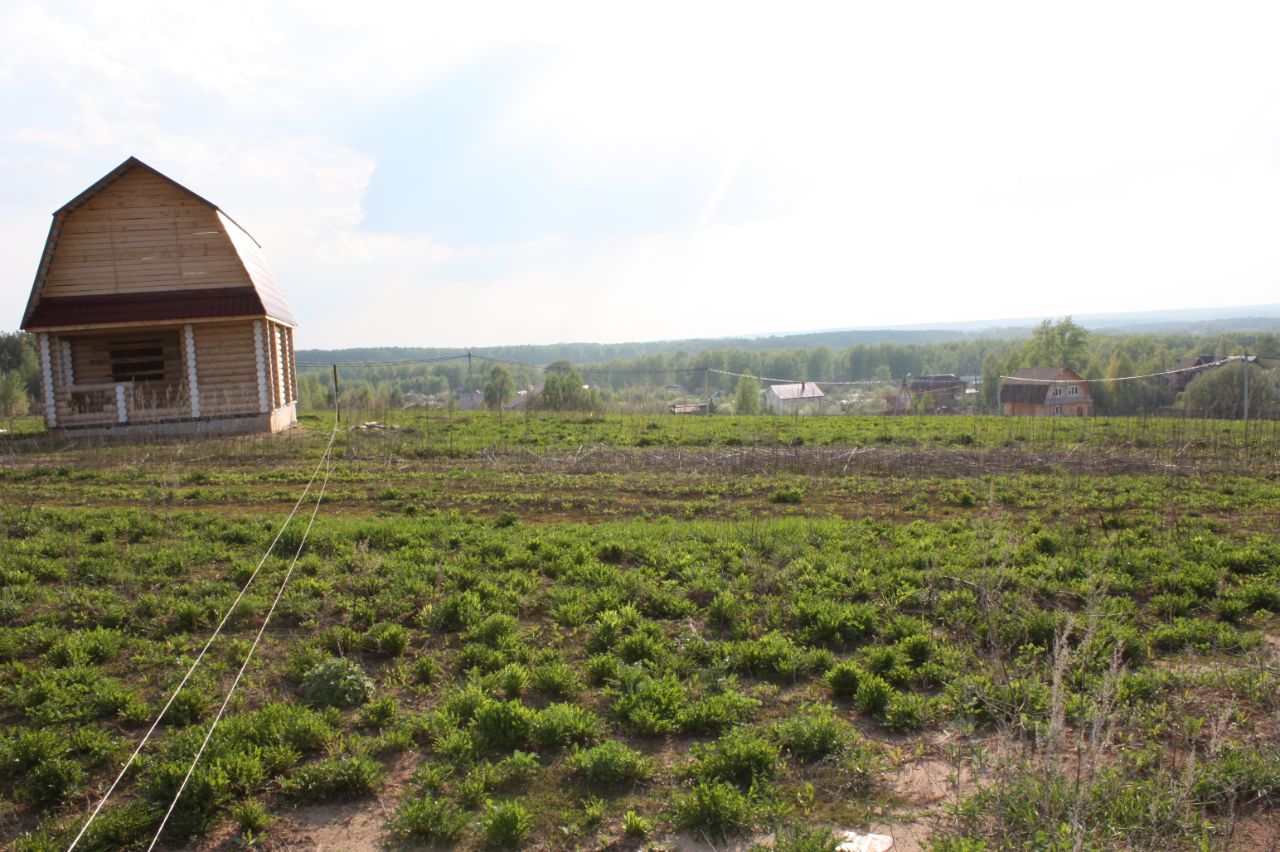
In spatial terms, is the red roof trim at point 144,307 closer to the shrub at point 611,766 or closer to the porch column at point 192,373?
the porch column at point 192,373

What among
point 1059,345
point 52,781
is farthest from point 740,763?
point 1059,345

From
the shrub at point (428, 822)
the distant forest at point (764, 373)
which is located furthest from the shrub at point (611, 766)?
the distant forest at point (764, 373)

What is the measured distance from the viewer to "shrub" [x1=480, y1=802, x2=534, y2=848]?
3963 mm

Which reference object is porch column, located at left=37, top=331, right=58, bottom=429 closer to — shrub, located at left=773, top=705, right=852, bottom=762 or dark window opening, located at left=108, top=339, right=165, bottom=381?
dark window opening, located at left=108, top=339, right=165, bottom=381

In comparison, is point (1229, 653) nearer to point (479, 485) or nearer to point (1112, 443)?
point (479, 485)

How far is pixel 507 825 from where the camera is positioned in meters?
3.99

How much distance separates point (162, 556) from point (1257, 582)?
9949 mm

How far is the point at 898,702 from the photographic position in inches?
204

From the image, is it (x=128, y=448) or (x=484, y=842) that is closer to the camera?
(x=484, y=842)

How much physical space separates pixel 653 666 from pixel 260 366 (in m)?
16.6

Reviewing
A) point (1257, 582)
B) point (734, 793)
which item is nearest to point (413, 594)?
point (734, 793)

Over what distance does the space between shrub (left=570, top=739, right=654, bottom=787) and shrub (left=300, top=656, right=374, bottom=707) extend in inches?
66.5

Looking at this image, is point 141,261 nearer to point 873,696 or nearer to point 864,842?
point 873,696

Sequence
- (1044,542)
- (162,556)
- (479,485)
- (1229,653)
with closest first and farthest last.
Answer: (1229,653)
(162,556)
(1044,542)
(479,485)
